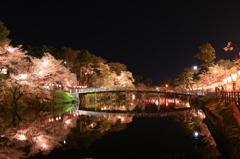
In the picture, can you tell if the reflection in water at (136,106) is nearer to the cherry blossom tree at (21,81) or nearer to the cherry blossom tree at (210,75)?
the cherry blossom tree at (21,81)

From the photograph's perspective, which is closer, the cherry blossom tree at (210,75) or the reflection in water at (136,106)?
the reflection in water at (136,106)

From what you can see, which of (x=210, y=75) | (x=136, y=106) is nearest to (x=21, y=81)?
(x=136, y=106)

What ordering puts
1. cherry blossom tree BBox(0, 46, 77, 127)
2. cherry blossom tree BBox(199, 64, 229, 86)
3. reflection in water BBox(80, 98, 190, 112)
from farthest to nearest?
cherry blossom tree BBox(199, 64, 229, 86) → reflection in water BBox(80, 98, 190, 112) → cherry blossom tree BBox(0, 46, 77, 127)

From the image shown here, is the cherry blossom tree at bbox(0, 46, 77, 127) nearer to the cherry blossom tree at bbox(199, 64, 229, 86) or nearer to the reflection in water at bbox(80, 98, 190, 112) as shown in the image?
the reflection in water at bbox(80, 98, 190, 112)

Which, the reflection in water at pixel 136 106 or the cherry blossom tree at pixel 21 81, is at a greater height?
the cherry blossom tree at pixel 21 81

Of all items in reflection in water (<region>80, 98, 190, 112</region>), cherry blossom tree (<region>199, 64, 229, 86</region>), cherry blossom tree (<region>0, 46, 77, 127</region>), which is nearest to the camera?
cherry blossom tree (<region>0, 46, 77, 127</region>)

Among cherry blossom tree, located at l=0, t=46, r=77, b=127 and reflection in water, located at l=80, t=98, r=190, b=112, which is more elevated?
cherry blossom tree, located at l=0, t=46, r=77, b=127

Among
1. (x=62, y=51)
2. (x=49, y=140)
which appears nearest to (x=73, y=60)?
(x=62, y=51)

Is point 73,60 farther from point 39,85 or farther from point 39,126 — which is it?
point 39,126

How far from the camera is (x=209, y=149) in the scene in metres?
10.6

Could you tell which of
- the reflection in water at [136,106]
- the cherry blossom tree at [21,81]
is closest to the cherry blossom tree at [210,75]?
the reflection in water at [136,106]

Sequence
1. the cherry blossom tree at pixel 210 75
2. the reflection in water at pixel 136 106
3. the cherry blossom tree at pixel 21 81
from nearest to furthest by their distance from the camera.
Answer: the cherry blossom tree at pixel 21 81, the reflection in water at pixel 136 106, the cherry blossom tree at pixel 210 75

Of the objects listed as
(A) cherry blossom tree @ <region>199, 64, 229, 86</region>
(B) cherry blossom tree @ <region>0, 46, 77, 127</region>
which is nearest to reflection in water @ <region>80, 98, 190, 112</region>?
(B) cherry blossom tree @ <region>0, 46, 77, 127</region>

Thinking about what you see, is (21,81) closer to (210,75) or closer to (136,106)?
(136,106)
